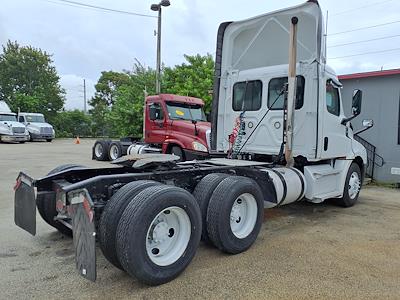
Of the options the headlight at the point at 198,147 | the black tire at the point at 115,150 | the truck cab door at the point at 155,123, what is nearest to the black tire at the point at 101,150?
the black tire at the point at 115,150

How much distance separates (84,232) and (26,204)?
→ 52.6 inches

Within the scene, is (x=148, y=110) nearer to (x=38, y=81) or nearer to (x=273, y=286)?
(x=273, y=286)

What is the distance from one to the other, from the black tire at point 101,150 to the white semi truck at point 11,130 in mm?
13610

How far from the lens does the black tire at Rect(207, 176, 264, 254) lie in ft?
13.3

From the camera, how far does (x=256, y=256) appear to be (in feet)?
13.9

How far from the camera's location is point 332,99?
6402 mm

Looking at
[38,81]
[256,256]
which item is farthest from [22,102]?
[256,256]

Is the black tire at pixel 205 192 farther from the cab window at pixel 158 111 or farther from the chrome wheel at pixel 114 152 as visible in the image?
the chrome wheel at pixel 114 152

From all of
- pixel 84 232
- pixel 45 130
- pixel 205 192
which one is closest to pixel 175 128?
pixel 205 192

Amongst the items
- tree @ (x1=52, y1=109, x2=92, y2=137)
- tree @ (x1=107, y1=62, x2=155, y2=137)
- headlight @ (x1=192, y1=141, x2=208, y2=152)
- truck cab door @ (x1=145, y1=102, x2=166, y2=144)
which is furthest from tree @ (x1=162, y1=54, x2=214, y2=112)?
tree @ (x1=52, y1=109, x2=92, y2=137)

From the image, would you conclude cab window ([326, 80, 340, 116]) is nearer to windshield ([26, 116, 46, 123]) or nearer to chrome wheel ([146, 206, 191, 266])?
chrome wheel ([146, 206, 191, 266])

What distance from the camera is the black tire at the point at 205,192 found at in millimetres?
4152

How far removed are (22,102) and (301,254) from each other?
39.1 meters

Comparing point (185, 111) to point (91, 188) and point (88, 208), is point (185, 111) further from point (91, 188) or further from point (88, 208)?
point (88, 208)
